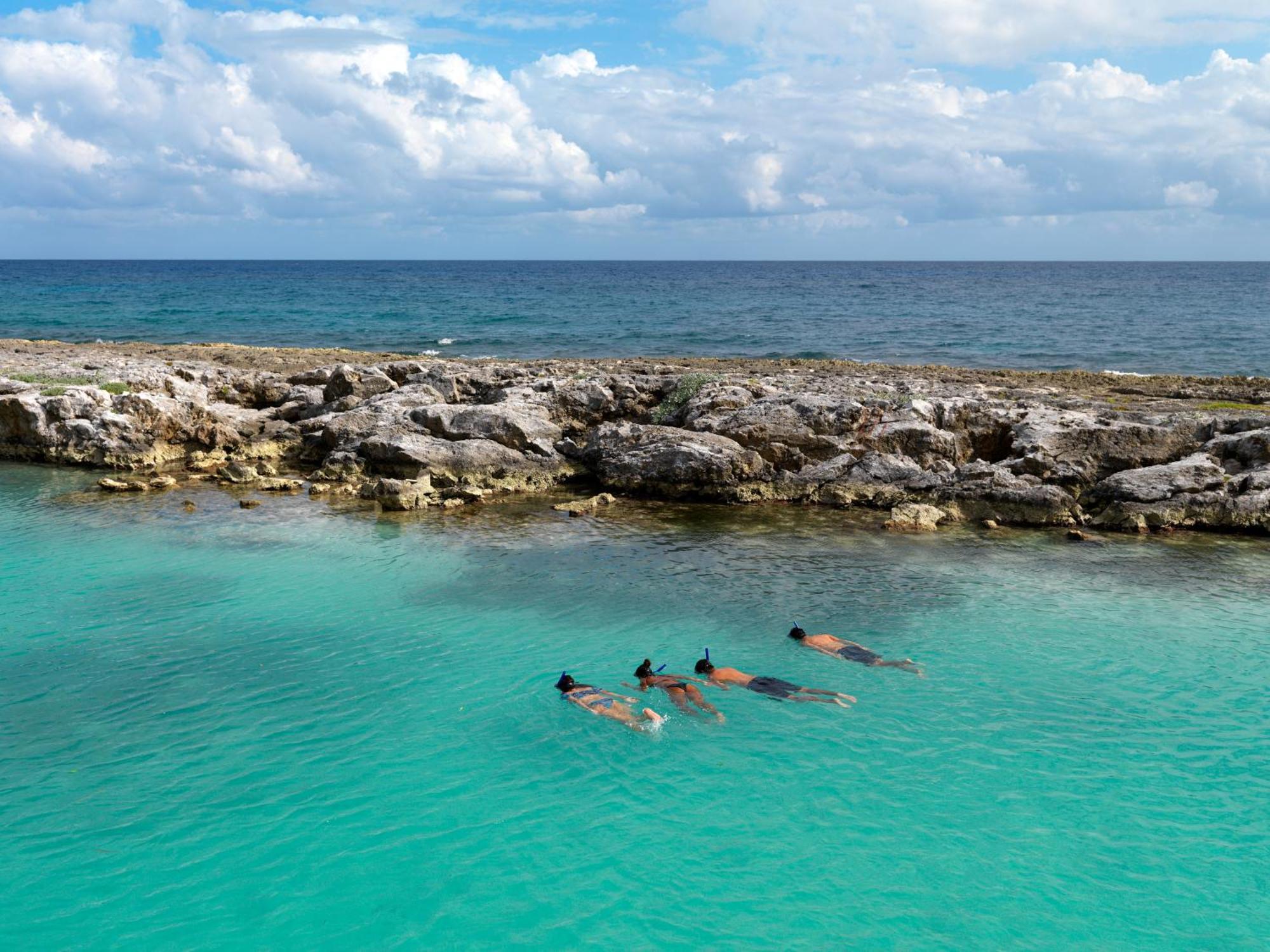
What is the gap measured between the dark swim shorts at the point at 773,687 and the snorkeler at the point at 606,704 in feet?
5.98

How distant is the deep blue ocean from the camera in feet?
182

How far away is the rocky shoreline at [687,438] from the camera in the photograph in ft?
78.1

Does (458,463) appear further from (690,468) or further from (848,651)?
(848,651)

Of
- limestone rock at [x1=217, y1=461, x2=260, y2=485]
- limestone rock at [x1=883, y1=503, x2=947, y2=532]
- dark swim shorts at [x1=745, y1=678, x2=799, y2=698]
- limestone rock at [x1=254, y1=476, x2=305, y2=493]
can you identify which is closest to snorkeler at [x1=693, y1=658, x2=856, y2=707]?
dark swim shorts at [x1=745, y1=678, x2=799, y2=698]

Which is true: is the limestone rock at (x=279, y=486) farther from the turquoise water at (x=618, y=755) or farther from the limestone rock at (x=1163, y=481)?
the limestone rock at (x=1163, y=481)

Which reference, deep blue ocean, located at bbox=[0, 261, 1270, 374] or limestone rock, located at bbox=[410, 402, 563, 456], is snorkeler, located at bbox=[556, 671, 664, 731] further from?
deep blue ocean, located at bbox=[0, 261, 1270, 374]

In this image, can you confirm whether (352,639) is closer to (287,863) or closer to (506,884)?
(287,863)

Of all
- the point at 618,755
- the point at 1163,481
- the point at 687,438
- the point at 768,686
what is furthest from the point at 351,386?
the point at 1163,481

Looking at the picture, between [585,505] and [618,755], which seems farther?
[585,505]

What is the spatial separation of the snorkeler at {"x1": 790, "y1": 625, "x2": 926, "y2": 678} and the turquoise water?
1.12 feet

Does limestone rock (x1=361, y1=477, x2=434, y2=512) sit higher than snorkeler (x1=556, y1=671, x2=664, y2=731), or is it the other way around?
limestone rock (x1=361, y1=477, x2=434, y2=512)

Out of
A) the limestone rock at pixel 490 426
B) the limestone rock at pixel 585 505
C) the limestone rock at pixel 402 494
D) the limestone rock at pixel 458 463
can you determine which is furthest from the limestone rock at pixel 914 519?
the limestone rock at pixel 402 494

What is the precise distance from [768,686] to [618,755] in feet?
9.91

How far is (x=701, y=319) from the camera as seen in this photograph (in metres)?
76.8
